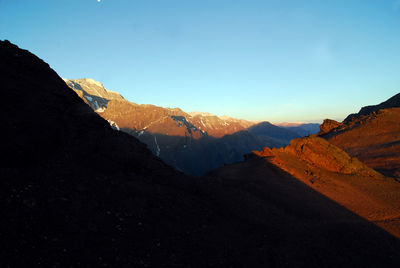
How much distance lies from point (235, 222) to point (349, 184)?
20120mm

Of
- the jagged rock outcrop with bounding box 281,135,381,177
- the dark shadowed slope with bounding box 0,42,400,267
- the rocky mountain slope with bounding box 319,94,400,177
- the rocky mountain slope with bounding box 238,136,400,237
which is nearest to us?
the dark shadowed slope with bounding box 0,42,400,267

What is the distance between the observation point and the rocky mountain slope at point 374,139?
4220 centimetres

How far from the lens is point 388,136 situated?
53.5 metres

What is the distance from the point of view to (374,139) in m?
55.2

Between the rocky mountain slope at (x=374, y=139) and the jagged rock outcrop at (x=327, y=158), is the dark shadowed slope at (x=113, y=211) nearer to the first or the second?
the jagged rock outcrop at (x=327, y=158)

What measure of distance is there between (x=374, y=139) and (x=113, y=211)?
66.4m

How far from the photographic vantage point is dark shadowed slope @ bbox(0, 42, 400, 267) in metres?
6.79

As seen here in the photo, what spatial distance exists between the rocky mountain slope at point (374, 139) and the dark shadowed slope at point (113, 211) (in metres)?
35.1

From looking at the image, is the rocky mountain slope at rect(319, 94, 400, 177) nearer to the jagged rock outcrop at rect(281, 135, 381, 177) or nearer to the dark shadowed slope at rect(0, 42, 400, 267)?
the jagged rock outcrop at rect(281, 135, 381, 177)

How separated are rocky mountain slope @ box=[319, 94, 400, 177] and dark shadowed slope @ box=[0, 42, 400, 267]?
3508 cm

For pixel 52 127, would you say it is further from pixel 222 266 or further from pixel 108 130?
pixel 222 266

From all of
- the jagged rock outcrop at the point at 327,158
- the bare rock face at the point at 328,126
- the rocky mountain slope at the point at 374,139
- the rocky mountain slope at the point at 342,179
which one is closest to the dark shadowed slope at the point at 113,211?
the rocky mountain slope at the point at 342,179

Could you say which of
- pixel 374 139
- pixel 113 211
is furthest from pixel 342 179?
pixel 374 139

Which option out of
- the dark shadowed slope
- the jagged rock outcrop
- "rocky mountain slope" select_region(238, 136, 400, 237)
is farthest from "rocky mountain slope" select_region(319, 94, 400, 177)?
the dark shadowed slope
